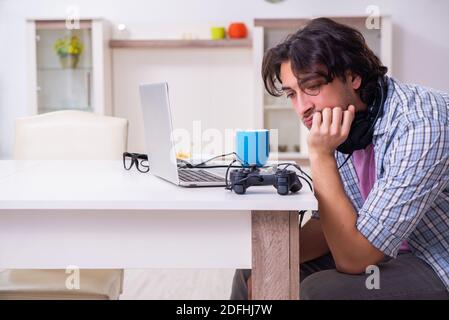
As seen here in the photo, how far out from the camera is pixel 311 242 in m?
1.67

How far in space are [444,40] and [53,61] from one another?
9.55ft

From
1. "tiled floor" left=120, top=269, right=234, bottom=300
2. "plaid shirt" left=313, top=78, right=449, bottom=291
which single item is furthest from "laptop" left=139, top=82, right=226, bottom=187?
"tiled floor" left=120, top=269, right=234, bottom=300

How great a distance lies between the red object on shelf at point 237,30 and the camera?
4.67 m

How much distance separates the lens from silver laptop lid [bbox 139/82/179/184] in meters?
1.34

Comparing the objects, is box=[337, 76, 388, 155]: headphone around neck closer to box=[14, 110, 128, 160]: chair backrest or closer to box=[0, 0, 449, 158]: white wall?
box=[14, 110, 128, 160]: chair backrest

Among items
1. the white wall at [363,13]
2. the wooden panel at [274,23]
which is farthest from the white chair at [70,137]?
the white wall at [363,13]

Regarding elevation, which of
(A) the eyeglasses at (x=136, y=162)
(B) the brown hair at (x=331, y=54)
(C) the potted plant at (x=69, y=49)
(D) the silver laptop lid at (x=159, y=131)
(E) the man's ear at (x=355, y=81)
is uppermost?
(C) the potted plant at (x=69, y=49)

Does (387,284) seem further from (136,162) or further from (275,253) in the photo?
(136,162)

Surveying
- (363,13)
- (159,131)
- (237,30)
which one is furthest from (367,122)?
(363,13)

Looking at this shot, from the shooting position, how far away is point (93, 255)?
1.26 m

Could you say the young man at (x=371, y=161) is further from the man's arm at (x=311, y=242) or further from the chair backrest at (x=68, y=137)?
the chair backrest at (x=68, y=137)

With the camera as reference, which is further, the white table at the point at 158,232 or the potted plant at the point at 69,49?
the potted plant at the point at 69,49

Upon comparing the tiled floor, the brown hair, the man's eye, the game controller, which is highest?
the brown hair

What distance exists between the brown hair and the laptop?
32 cm
